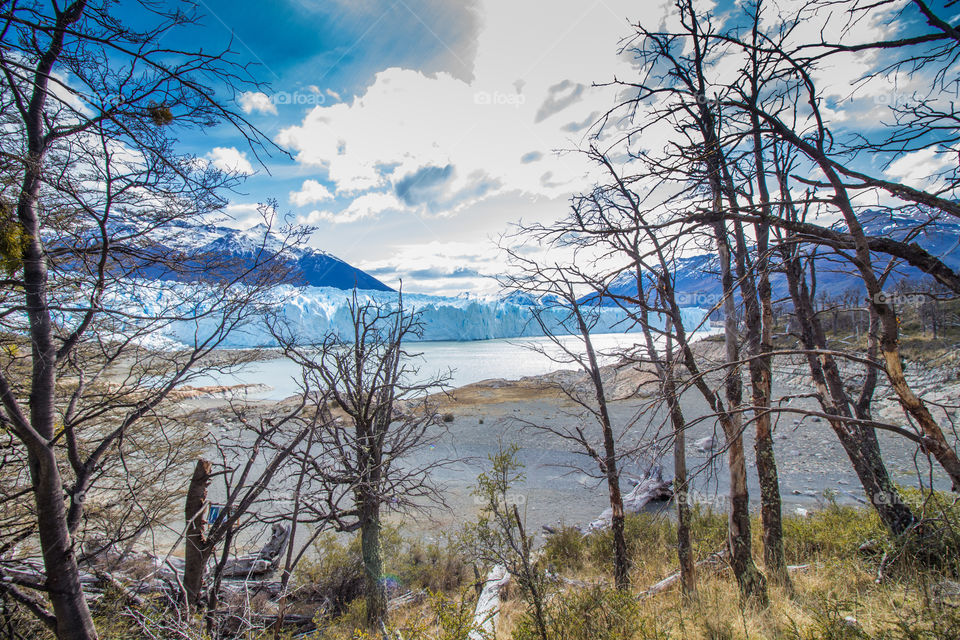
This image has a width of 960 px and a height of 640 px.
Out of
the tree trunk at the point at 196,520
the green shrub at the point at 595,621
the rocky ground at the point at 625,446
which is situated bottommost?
the rocky ground at the point at 625,446

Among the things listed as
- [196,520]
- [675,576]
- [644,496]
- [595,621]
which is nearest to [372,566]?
[196,520]

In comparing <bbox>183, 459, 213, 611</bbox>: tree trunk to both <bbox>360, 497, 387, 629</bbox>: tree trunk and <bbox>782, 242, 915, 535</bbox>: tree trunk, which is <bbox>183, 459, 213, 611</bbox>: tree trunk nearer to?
<bbox>360, 497, 387, 629</bbox>: tree trunk

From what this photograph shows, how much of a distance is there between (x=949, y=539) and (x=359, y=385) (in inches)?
299

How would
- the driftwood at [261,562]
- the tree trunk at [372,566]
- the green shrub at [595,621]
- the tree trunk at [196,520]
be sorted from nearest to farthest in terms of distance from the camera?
the green shrub at [595,621] < the tree trunk at [196,520] < the tree trunk at [372,566] < the driftwood at [261,562]

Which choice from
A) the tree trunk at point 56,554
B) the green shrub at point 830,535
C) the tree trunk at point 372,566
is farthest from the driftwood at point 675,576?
the tree trunk at point 56,554

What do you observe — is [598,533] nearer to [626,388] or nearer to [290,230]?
[290,230]

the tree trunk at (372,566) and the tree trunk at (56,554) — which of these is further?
the tree trunk at (372,566)

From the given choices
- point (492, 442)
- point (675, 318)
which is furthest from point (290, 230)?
point (492, 442)

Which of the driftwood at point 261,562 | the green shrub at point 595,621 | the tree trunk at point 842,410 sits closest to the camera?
the green shrub at point 595,621

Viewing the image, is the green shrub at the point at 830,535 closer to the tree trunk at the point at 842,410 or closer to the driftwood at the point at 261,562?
the tree trunk at the point at 842,410

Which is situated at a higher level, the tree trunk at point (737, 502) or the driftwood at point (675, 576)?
the tree trunk at point (737, 502)

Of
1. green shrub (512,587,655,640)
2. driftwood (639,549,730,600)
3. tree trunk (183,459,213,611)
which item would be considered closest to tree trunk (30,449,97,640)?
tree trunk (183,459,213,611)

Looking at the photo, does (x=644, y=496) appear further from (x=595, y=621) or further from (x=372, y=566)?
(x=595, y=621)

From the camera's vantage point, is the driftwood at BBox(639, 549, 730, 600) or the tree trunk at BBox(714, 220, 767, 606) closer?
the tree trunk at BBox(714, 220, 767, 606)
